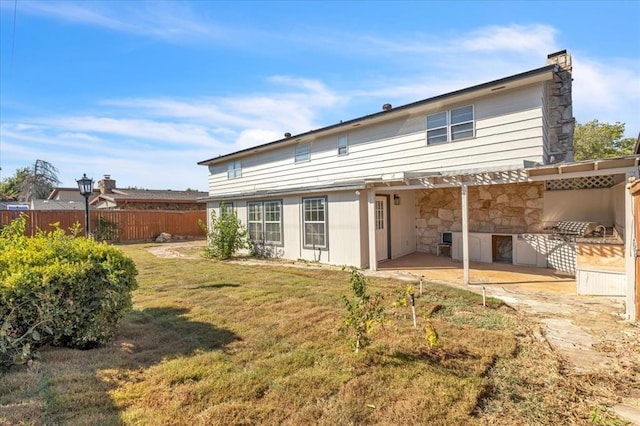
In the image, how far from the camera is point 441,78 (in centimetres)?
1062

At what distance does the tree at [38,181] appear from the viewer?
3241 centimetres

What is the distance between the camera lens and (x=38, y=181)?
33094 mm

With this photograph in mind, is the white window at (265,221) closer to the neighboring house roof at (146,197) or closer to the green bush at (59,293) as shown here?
the green bush at (59,293)

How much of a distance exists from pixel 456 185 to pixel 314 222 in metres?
4.66

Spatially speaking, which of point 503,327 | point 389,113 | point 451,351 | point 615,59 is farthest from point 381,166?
point 615,59

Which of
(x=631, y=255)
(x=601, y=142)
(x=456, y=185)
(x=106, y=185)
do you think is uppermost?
(x=601, y=142)

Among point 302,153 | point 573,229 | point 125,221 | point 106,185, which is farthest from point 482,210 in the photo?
point 106,185

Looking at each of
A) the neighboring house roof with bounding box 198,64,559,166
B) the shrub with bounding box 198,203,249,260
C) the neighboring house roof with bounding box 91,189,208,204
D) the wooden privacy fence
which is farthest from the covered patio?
the neighboring house roof with bounding box 91,189,208,204

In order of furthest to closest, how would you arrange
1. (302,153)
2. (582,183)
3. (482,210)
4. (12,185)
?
(12,185), (302,153), (482,210), (582,183)

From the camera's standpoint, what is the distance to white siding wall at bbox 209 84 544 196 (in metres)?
7.35

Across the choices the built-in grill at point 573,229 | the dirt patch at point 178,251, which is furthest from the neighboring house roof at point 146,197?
the built-in grill at point 573,229

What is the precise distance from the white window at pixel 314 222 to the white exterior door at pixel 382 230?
1652 millimetres

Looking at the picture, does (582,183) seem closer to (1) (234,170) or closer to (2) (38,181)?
(1) (234,170)

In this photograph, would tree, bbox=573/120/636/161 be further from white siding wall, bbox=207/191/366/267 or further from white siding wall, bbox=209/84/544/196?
white siding wall, bbox=207/191/366/267
